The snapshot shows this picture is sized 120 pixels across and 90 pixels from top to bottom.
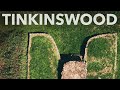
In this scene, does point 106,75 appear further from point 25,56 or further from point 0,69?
point 0,69

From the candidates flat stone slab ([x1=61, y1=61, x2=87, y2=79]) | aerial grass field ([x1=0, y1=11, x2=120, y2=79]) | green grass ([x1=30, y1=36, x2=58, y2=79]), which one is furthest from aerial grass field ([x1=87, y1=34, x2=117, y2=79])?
green grass ([x1=30, y1=36, x2=58, y2=79])

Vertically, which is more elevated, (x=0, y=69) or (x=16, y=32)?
(x=16, y=32)

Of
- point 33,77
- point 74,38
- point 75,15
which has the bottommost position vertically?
point 33,77

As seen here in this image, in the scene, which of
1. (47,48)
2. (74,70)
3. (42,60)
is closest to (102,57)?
(74,70)

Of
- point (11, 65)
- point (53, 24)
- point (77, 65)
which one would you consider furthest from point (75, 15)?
point (11, 65)

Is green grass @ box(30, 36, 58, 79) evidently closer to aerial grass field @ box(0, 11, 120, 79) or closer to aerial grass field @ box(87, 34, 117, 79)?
aerial grass field @ box(0, 11, 120, 79)

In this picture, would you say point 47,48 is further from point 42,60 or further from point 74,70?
point 74,70

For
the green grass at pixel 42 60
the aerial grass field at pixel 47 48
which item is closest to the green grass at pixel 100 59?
the aerial grass field at pixel 47 48
